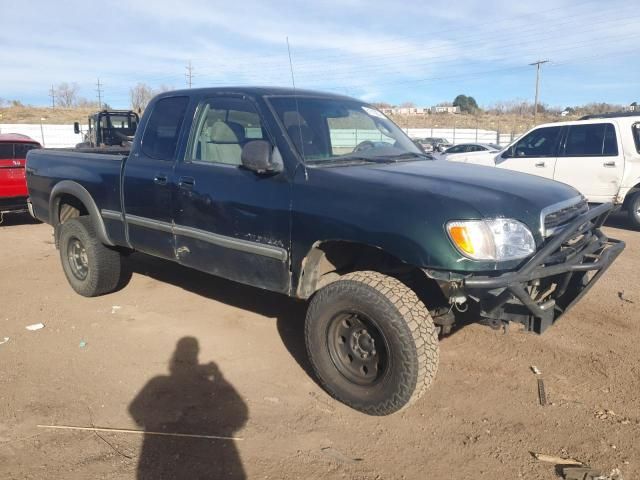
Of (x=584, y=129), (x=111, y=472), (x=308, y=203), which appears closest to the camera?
(x=111, y=472)

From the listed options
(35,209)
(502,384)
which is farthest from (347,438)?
(35,209)

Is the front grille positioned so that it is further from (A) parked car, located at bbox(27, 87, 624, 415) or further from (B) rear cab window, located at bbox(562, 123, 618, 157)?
(B) rear cab window, located at bbox(562, 123, 618, 157)

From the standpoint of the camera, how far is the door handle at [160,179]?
13.8 feet

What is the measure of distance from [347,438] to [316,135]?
80.0 inches

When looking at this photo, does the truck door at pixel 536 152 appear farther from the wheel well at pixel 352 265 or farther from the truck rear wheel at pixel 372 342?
the truck rear wheel at pixel 372 342

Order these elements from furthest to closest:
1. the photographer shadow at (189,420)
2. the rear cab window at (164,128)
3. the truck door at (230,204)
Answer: the rear cab window at (164,128)
the truck door at (230,204)
the photographer shadow at (189,420)

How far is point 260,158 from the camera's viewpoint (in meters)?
3.40

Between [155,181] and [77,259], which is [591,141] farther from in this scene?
[77,259]

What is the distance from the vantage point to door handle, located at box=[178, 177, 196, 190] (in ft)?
13.1

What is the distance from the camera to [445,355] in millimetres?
4098

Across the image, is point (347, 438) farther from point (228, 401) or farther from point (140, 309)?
point (140, 309)

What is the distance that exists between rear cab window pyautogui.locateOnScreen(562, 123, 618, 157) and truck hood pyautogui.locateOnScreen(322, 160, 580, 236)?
20.6ft

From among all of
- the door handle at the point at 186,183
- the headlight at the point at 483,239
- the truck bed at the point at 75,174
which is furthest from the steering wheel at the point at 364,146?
the truck bed at the point at 75,174

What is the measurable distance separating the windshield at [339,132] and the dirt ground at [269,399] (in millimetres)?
1578
